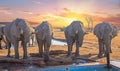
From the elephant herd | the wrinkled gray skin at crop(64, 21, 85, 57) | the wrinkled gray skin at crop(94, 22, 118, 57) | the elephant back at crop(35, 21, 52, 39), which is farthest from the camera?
the wrinkled gray skin at crop(64, 21, 85, 57)

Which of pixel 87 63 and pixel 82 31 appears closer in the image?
pixel 87 63

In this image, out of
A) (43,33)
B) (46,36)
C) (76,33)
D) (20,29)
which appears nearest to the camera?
(20,29)

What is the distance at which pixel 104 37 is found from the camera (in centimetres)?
1964

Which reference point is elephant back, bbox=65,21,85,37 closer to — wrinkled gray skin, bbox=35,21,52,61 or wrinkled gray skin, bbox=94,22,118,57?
wrinkled gray skin, bbox=94,22,118,57

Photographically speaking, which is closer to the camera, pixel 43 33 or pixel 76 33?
pixel 43 33

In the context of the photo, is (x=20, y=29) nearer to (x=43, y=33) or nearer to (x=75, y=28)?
(x=43, y=33)

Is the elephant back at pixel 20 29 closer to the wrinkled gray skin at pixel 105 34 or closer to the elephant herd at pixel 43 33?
the elephant herd at pixel 43 33

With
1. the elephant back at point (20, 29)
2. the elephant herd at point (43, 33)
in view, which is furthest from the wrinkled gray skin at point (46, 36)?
the elephant back at point (20, 29)

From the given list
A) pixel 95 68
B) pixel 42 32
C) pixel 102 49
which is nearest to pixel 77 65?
pixel 95 68

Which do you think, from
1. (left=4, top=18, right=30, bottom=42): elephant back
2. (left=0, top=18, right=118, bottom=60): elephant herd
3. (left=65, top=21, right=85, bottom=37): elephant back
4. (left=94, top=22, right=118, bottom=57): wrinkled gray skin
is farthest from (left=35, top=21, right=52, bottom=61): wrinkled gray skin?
(left=94, top=22, right=118, bottom=57): wrinkled gray skin

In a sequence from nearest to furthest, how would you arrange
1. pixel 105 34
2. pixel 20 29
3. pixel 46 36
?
pixel 20 29
pixel 46 36
pixel 105 34

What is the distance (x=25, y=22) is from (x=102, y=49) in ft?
21.6

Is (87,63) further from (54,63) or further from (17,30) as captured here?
(17,30)

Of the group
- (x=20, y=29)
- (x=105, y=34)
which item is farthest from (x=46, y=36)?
(x=105, y=34)
